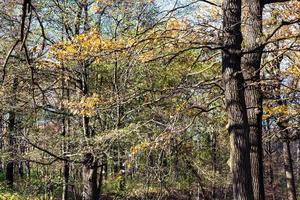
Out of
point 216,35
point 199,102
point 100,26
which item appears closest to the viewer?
point 216,35

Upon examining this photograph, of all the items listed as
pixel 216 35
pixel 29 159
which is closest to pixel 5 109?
pixel 29 159

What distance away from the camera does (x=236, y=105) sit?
531 centimetres

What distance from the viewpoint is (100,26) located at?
38.2 ft

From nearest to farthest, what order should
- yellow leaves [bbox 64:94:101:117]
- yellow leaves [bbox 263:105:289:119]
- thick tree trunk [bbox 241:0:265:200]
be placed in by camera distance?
thick tree trunk [bbox 241:0:265:200]
yellow leaves [bbox 64:94:101:117]
yellow leaves [bbox 263:105:289:119]

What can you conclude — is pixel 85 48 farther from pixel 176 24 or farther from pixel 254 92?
pixel 254 92

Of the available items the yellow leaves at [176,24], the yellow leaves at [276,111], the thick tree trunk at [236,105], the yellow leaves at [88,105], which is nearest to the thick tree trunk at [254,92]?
the thick tree trunk at [236,105]

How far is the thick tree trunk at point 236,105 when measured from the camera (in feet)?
16.7

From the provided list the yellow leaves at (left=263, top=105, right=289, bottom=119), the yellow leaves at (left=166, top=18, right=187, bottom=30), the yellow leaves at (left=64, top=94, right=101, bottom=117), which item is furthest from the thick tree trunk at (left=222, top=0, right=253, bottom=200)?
the yellow leaves at (left=263, top=105, right=289, bottom=119)

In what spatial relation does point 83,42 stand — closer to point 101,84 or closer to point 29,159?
point 29,159

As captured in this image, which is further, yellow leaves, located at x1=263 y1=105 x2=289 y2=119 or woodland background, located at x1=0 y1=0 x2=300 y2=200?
yellow leaves, located at x1=263 y1=105 x2=289 y2=119

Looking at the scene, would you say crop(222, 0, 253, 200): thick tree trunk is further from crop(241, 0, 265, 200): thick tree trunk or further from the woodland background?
crop(241, 0, 265, 200): thick tree trunk

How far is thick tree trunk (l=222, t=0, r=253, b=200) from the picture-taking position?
509 cm

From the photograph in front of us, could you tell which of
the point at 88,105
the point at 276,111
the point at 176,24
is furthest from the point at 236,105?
the point at 276,111

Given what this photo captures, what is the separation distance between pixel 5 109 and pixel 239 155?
681 cm
